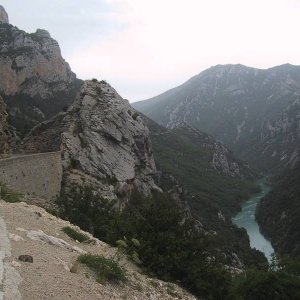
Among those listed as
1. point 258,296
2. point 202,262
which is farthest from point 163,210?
point 258,296

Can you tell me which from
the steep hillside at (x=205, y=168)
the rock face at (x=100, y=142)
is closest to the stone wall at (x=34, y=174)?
the rock face at (x=100, y=142)

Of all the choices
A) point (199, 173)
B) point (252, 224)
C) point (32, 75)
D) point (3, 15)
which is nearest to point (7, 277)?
point (32, 75)

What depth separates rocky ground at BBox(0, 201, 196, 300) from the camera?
8.41 meters

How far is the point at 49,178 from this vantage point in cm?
2873

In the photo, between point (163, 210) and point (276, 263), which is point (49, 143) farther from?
point (163, 210)

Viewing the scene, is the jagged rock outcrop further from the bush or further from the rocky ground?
the bush

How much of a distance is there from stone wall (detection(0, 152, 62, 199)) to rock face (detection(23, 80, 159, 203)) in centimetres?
294

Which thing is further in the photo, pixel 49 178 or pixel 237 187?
pixel 237 187

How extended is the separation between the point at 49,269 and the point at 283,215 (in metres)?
106

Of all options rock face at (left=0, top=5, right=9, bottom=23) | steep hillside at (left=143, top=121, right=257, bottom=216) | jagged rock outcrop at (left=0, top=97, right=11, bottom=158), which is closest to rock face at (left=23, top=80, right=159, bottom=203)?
jagged rock outcrop at (left=0, top=97, right=11, bottom=158)

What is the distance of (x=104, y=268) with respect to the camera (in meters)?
10.8

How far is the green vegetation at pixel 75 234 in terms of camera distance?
13734mm

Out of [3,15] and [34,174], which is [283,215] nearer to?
[34,174]

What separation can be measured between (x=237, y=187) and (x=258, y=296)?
14008 centimetres
